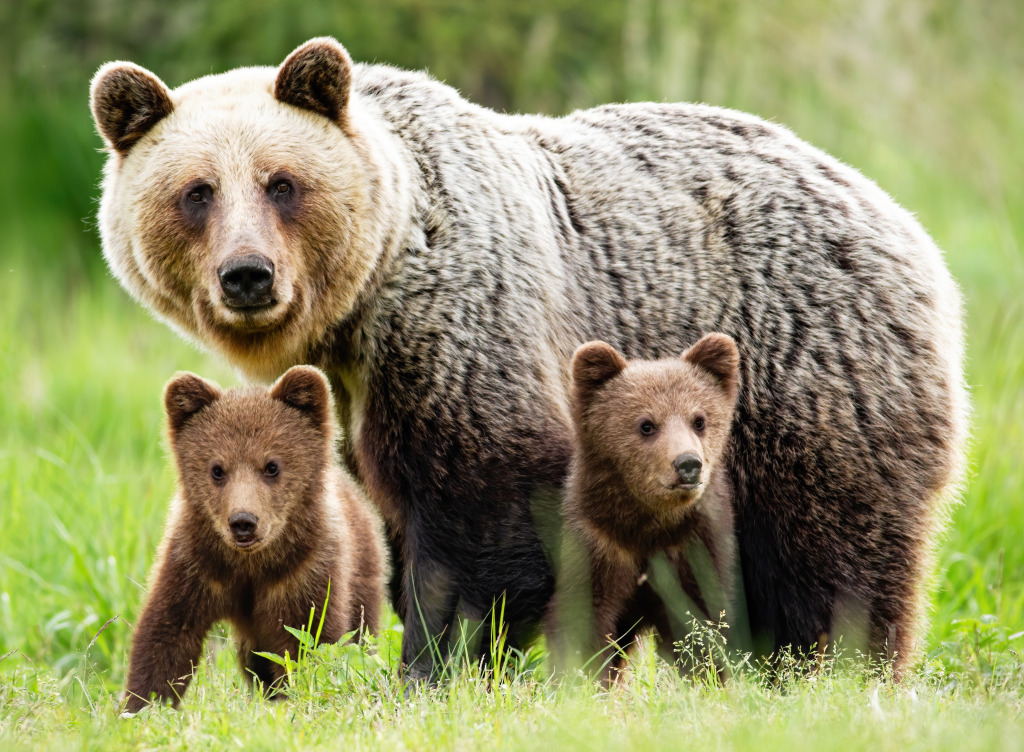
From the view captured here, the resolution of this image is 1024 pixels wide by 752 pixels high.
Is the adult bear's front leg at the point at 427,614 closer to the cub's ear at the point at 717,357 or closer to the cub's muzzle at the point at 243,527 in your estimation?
the cub's muzzle at the point at 243,527

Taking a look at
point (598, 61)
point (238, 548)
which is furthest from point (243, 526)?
point (598, 61)

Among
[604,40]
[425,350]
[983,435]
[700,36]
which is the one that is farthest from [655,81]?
[425,350]

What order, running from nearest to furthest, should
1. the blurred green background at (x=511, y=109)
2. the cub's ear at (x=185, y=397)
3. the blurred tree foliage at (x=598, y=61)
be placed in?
the cub's ear at (x=185, y=397) < the blurred green background at (x=511, y=109) < the blurred tree foliage at (x=598, y=61)

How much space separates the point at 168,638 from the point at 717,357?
7.69 feet

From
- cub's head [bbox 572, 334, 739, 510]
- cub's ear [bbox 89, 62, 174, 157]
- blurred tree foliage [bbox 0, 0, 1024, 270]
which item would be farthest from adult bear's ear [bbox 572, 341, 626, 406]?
blurred tree foliage [bbox 0, 0, 1024, 270]

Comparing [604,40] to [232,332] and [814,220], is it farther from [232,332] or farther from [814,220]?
[232,332]

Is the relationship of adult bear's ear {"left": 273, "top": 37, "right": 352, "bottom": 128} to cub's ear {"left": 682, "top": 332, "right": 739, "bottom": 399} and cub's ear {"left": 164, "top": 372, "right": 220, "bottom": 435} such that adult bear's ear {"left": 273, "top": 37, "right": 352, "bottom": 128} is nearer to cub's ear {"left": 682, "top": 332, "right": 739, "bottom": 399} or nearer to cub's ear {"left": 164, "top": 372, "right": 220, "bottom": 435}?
cub's ear {"left": 164, "top": 372, "right": 220, "bottom": 435}

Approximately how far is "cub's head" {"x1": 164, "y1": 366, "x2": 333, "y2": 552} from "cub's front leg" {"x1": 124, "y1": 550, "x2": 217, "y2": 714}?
25 centimetres

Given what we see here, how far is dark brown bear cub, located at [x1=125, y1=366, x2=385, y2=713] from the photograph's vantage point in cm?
490

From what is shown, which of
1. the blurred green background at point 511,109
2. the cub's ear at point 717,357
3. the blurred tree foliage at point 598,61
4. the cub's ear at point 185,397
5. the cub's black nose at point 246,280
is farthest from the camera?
the blurred tree foliage at point 598,61

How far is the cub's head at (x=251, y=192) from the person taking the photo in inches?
200

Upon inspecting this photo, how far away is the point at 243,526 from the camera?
184 inches

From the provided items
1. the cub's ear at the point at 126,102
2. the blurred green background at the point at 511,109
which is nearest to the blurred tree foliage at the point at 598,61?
the blurred green background at the point at 511,109

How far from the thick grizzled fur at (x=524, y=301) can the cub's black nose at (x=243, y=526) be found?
763 mm
